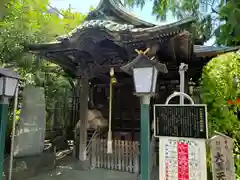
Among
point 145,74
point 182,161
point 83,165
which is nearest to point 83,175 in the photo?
point 83,165

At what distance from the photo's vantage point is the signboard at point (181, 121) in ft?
9.64

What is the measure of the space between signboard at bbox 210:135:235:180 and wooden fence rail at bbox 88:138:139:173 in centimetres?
263

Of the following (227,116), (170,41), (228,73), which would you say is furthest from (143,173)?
(170,41)

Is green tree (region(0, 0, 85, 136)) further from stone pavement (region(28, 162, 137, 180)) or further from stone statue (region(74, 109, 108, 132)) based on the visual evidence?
stone pavement (region(28, 162, 137, 180))

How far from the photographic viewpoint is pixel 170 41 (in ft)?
17.0

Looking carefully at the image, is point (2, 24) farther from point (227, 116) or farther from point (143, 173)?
point (227, 116)

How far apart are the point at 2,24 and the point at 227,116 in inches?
279

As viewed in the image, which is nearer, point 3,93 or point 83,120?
point 3,93

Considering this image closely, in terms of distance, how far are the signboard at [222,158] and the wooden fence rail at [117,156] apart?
263 cm

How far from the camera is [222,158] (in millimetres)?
3221

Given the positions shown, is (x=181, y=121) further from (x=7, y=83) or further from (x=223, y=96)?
(x=7, y=83)

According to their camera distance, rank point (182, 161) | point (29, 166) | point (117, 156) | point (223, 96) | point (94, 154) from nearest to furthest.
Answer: point (182, 161)
point (223, 96)
point (29, 166)
point (117, 156)
point (94, 154)

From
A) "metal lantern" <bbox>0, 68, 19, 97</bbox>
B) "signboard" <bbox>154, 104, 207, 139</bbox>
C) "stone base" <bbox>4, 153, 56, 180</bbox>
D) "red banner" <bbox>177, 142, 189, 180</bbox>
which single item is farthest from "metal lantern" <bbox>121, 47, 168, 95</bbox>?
"stone base" <bbox>4, 153, 56, 180</bbox>

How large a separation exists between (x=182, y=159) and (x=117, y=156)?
322cm
